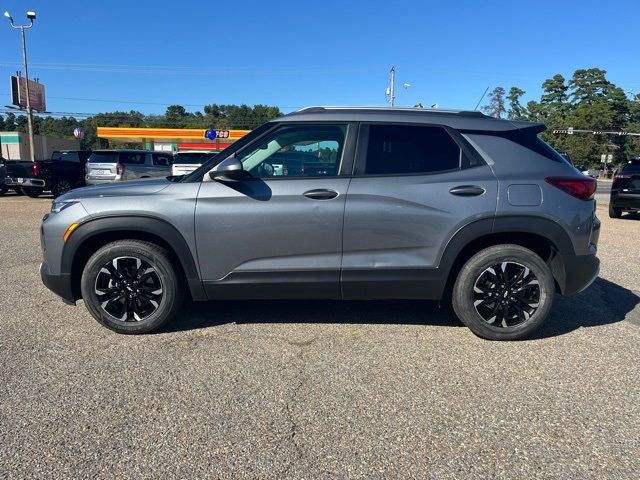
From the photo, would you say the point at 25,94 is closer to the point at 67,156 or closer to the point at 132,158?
the point at 67,156

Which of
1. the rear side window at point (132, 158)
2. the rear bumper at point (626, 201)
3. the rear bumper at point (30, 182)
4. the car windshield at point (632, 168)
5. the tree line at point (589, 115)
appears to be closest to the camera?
the rear bumper at point (626, 201)

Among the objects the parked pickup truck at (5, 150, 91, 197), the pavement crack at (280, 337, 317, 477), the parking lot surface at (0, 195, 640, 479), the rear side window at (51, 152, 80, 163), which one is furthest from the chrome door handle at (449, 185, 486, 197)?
the rear side window at (51, 152, 80, 163)

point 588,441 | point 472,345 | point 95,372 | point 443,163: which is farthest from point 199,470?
point 443,163

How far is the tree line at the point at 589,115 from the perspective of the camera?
261 ft

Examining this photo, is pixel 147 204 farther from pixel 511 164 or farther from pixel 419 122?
pixel 511 164

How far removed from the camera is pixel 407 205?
3867mm

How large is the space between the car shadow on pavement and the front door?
2.03 ft

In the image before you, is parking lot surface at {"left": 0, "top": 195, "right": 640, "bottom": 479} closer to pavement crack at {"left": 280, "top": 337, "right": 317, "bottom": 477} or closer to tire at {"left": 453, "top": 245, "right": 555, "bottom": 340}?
pavement crack at {"left": 280, "top": 337, "right": 317, "bottom": 477}

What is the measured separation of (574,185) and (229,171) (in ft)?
9.05

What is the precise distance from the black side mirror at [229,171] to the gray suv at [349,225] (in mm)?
20

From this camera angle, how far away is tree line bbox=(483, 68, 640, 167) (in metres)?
79.4

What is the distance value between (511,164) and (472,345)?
4.97 feet

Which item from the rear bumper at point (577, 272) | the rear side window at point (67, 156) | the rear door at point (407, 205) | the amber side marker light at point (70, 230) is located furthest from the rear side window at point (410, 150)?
the rear side window at point (67, 156)

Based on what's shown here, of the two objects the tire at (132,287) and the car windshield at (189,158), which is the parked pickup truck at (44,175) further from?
the tire at (132,287)
